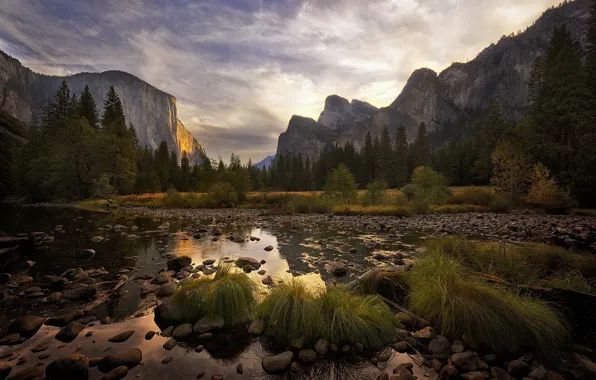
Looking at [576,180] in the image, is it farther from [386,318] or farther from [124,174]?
[124,174]

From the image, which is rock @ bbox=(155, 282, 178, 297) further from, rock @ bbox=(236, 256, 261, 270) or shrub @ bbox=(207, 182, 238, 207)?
shrub @ bbox=(207, 182, 238, 207)

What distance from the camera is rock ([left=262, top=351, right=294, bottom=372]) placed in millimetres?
3830

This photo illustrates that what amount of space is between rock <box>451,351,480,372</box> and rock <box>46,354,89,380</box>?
16.7 ft

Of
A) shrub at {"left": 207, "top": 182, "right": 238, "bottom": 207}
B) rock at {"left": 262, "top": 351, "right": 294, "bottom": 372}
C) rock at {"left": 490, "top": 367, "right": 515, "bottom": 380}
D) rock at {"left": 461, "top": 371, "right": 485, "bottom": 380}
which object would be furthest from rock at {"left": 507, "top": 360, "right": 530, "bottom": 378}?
shrub at {"left": 207, "top": 182, "right": 238, "bottom": 207}

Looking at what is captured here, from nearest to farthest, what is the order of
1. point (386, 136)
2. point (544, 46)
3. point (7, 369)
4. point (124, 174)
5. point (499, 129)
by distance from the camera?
1. point (7, 369)
2. point (124, 174)
3. point (499, 129)
4. point (386, 136)
5. point (544, 46)

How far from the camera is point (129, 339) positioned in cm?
462

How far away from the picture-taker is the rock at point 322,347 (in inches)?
164

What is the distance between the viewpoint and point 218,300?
17.3ft

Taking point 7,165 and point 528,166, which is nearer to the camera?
point 528,166

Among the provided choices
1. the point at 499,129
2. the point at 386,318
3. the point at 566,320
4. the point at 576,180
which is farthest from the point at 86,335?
the point at 499,129

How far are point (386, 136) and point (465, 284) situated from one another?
82467 mm

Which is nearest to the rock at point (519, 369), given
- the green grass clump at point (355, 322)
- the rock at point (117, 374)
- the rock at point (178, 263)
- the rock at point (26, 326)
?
the green grass clump at point (355, 322)

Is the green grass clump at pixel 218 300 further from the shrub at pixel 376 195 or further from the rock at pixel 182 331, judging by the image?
the shrub at pixel 376 195

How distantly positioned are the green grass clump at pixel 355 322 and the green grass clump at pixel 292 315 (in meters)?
0.17
